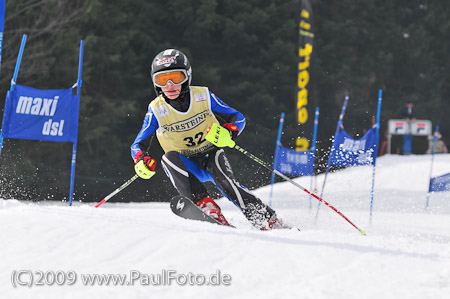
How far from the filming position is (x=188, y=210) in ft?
16.0

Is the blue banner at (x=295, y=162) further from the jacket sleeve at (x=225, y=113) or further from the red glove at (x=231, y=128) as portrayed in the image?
the red glove at (x=231, y=128)

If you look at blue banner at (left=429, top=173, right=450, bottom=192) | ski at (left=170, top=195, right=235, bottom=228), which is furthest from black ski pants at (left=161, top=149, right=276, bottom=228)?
blue banner at (left=429, top=173, right=450, bottom=192)

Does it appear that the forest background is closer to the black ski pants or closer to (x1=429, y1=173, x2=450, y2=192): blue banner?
(x1=429, y1=173, x2=450, y2=192): blue banner

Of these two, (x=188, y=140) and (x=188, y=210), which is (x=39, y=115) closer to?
(x=188, y=140)

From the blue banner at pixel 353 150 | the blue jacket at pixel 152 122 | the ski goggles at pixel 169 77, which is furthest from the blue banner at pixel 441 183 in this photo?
the ski goggles at pixel 169 77

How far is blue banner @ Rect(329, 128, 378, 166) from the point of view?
8352 mm

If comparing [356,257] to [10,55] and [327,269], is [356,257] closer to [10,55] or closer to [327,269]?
[327,269]

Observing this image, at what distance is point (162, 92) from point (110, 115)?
474 inches

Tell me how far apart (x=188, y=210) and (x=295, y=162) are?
5425 millimetres

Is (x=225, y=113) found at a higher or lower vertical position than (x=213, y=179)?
higher

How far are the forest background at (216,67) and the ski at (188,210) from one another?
7.42m

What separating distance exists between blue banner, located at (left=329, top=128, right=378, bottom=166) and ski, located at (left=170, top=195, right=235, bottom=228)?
3872mm

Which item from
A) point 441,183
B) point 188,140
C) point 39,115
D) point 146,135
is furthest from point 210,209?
point 441,183

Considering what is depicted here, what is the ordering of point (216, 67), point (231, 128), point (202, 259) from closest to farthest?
point (202, 259)
point (231, 128)
point (216, 67)
